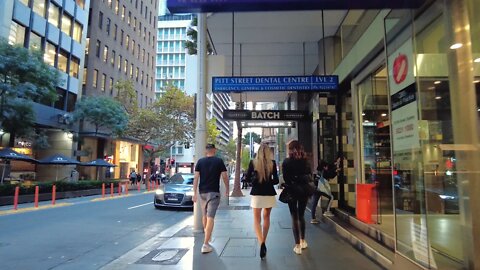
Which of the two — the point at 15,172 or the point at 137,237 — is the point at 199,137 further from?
the point at 15,172

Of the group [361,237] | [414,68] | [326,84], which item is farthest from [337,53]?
[414,68]

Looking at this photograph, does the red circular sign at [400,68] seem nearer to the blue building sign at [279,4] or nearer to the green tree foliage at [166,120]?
the blue building sign at [279,4]

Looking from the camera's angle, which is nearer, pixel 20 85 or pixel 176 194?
pixel 176 194

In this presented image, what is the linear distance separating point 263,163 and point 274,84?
410 centimetres

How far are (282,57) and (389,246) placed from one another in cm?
960

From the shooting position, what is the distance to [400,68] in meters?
5.25

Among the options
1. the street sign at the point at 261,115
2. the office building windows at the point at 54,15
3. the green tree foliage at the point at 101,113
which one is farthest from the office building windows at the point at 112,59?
the street sign at the point at 261,115

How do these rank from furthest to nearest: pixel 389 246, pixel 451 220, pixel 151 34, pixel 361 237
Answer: pixel 151 34, pixel 361 237, pixel 389 246, pixel 451 220

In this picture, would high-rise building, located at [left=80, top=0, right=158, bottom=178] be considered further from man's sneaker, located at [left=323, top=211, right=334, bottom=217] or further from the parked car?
man's sneaker, located at [left=323, top=211, right=334, bottom=217]

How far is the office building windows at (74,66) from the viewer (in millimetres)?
34844

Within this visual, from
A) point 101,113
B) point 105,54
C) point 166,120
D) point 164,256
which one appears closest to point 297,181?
point 164,256

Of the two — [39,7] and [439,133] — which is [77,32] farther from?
[439,133]

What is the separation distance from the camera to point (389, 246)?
6.46 meters

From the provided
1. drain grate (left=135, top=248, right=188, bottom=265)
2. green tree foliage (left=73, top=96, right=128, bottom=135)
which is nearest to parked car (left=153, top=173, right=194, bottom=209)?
drain grate (left=135, top=248, right=188, bottom=265)
